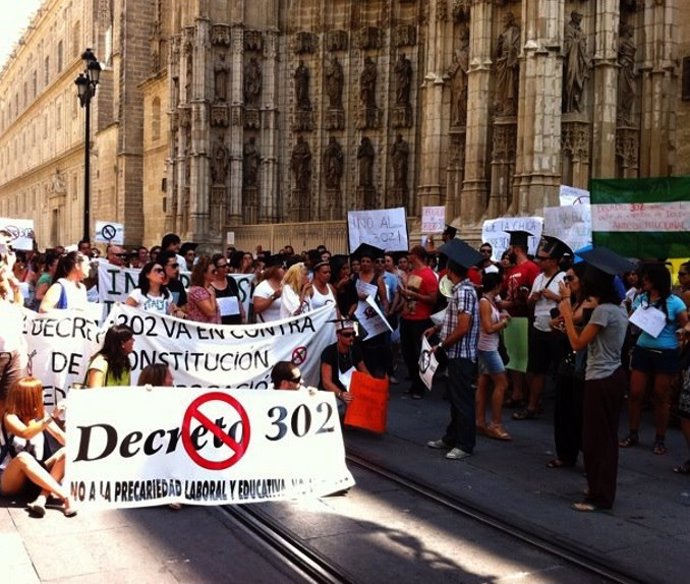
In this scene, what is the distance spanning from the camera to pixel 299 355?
9.12m

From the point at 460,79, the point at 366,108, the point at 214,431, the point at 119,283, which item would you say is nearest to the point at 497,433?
the point at 214,431

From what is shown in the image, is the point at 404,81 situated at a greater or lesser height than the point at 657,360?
greater

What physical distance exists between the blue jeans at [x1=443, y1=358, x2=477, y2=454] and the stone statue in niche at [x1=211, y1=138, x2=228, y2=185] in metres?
20.6

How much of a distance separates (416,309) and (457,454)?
3.95m

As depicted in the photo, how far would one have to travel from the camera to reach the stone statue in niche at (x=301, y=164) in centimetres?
2736

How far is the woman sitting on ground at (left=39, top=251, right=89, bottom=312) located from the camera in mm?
8820

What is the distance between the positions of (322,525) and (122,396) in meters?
1.73

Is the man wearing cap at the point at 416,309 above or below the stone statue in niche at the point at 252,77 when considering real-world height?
below

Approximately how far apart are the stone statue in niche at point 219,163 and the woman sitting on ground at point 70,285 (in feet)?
61.8

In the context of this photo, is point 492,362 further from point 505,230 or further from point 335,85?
point 335,85

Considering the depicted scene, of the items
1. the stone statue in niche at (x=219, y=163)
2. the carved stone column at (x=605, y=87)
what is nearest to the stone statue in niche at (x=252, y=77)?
the stone statue in niche at (x=219, y=163)

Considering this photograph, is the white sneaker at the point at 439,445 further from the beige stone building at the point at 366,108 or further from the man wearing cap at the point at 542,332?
the beige stone building at the point at 366,108

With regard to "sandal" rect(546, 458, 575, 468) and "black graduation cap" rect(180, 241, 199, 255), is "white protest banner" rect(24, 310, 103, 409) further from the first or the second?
"black graduation cap" rect(180, 241, 199, 255)

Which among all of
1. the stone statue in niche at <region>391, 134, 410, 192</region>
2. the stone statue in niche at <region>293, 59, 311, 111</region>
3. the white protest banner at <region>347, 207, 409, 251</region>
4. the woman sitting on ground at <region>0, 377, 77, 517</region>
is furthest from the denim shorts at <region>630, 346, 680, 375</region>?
the stone statue in niche at <region>293, 59, 311, 111</region>
